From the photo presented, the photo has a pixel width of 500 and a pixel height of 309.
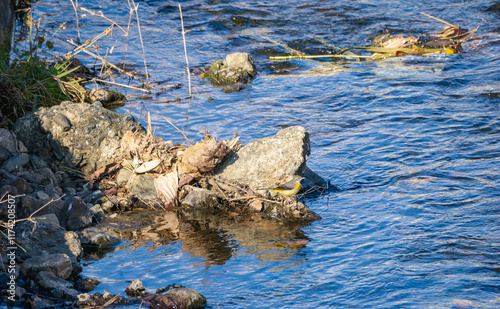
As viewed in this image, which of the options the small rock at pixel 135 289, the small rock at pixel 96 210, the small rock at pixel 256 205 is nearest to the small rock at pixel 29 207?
the small rock at pixel 96 210

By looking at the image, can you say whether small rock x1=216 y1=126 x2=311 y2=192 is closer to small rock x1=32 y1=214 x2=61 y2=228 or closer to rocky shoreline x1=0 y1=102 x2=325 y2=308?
rocky shoreline x1=0 y1=102 x2=325 y2=308

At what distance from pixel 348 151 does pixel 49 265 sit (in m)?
3.78

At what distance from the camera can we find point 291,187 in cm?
461

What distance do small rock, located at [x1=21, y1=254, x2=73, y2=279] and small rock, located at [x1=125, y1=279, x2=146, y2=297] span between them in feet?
1.44

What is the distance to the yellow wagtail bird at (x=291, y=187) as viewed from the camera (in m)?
4.59

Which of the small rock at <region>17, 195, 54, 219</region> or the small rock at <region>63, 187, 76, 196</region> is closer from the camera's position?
the small rock at <region>17, 195, 54, 219</region>

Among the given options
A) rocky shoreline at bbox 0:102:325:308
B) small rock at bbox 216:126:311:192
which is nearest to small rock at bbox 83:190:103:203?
rocky shoreline at bbox 0:102:325:308

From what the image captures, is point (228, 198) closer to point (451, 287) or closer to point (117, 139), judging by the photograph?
point (117, 139)

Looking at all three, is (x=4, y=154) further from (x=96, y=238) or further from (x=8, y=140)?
(x=96, y=238)

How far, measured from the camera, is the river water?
3430 mm

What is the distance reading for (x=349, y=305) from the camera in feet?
10.4

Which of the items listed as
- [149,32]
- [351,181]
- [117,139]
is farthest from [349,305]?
[149,32]

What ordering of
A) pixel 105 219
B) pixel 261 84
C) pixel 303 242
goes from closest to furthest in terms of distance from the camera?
pixel 303 242
pixel 105 219
pixel 261 84

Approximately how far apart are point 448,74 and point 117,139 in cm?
584
